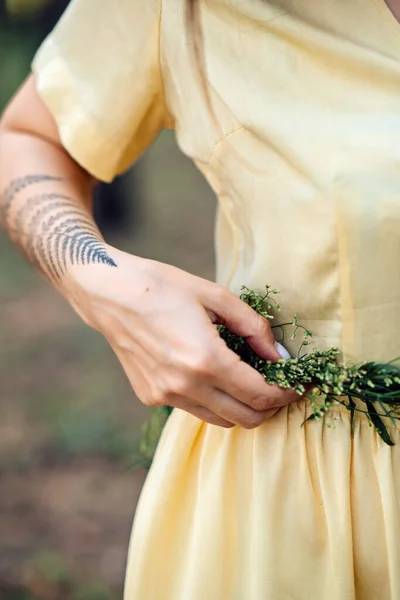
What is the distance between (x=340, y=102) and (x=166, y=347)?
0.40 metres

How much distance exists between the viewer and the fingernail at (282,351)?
102 cm

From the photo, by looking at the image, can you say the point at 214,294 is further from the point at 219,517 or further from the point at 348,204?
→ the point at 219,517

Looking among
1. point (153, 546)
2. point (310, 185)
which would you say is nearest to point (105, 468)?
point (153, 546)

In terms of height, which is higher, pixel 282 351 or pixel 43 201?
pixel 43 201

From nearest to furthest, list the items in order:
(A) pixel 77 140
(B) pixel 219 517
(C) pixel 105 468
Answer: (B) pixel 219 517 → (A) pixel 77 140 → (C) pixel 105 468

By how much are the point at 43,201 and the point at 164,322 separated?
37cm

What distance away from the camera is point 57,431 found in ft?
12.9

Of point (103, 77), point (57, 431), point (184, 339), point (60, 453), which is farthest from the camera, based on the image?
point (57, 431)

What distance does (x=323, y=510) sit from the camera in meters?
1.02

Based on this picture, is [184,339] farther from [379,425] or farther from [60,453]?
[60,453]

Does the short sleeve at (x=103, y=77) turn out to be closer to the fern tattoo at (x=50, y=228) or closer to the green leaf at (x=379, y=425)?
the fern tattoo at (x=50, y=228)

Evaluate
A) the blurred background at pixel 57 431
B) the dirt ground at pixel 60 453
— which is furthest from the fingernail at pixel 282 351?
the dirt ground at pixel 60 453

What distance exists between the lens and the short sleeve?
3.60 ft

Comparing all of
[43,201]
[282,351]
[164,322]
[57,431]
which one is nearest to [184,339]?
[164,322]
